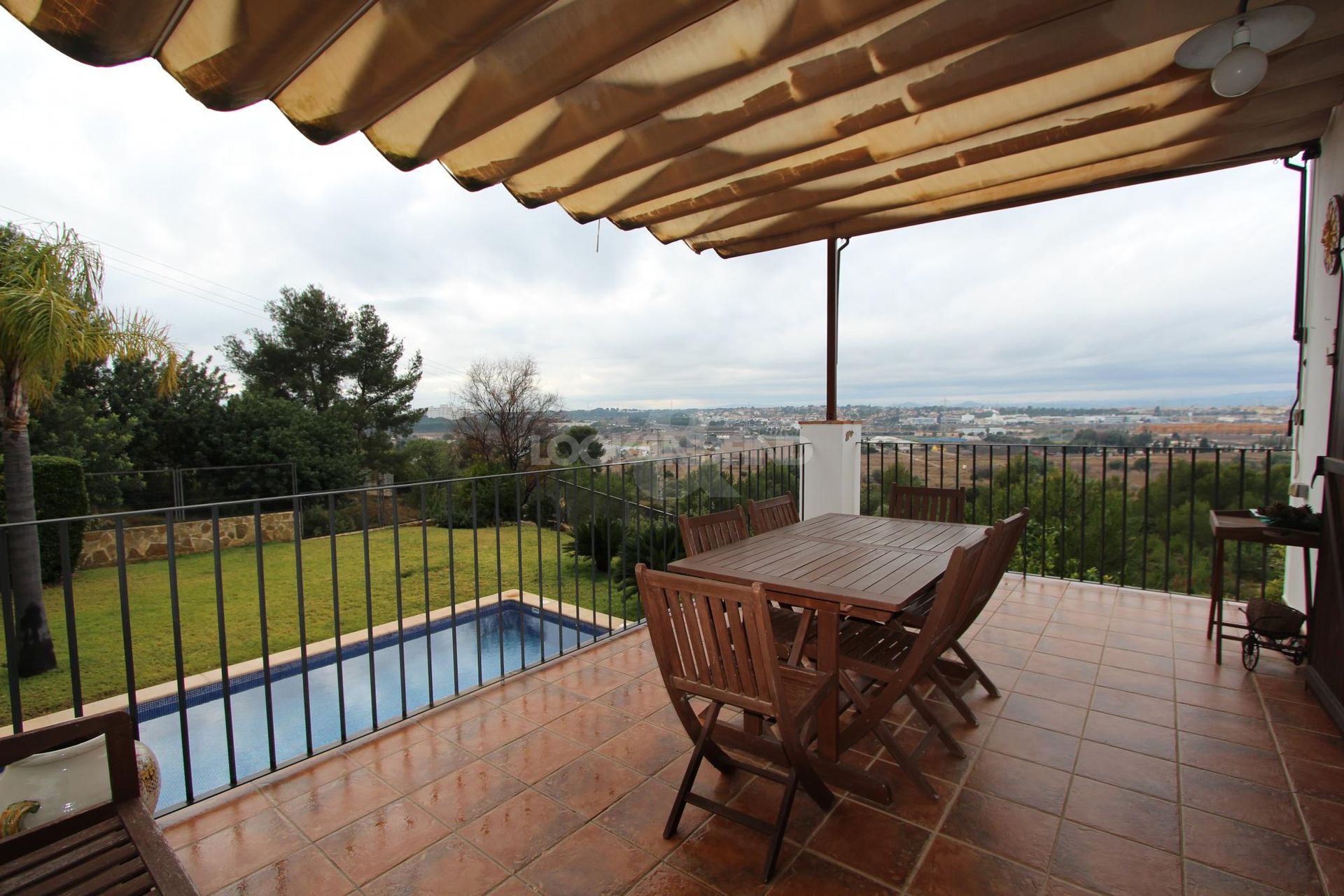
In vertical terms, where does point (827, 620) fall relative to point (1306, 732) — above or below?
above

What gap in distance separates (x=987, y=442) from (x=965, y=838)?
363cm

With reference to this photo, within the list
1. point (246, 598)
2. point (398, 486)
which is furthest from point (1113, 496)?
point (246, 598)

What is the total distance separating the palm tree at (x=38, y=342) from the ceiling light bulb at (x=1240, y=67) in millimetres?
8144

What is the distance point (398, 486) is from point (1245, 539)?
157 inches

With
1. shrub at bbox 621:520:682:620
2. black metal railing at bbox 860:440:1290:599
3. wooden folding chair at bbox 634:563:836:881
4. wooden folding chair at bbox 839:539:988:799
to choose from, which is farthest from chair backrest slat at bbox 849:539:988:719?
shrub at bbox 621:520:682:620

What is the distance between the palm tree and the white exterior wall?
9.13 meters

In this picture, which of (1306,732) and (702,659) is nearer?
(702,659)

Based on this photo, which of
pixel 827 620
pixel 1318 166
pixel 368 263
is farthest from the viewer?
pixel 368 263

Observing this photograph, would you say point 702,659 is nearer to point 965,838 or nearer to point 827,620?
point 827,620

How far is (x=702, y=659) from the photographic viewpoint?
1.76m

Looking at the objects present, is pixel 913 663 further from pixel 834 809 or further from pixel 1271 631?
pixel 1271 631

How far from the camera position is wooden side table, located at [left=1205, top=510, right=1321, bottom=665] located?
2.81 meters

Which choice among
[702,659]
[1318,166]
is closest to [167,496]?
[702,659]

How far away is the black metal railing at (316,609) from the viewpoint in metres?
2.29
